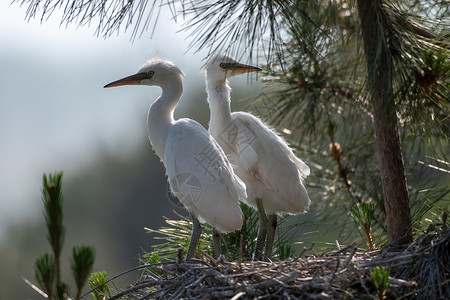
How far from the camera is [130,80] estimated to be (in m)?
2.25

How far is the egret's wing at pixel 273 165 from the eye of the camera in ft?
7.89

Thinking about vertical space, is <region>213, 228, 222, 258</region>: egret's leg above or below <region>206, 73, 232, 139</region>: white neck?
below

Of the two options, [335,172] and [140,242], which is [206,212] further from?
[140,242]

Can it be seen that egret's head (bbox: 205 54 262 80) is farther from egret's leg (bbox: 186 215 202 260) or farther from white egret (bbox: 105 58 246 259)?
egret's leg (bbox: 186 215 202 260)

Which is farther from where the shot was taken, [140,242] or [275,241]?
[140,242]

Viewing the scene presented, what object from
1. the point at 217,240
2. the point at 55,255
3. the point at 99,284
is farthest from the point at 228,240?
the point at 55,255

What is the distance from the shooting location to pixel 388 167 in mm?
1651

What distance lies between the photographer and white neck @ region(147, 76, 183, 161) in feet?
7.27

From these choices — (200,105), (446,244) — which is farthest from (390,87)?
(200,105)

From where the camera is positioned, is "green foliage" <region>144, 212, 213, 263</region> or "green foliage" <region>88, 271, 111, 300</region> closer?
"green foliage" <region>88, 271, 111, 300</region>

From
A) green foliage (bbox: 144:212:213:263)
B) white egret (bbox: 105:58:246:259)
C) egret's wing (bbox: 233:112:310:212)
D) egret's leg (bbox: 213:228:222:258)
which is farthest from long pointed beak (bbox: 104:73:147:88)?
egret's leg (bbox: 213:228:222:258)

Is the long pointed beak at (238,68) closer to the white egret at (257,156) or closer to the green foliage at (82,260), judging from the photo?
the white egret at (257,156)

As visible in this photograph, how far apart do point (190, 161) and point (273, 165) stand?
49 cm

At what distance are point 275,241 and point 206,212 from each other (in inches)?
26.5
